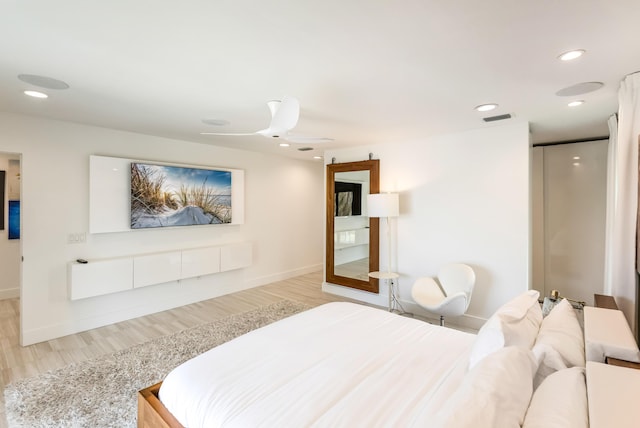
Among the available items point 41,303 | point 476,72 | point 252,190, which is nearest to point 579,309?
point 476,72

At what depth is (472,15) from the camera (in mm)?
1511

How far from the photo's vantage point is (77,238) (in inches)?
144

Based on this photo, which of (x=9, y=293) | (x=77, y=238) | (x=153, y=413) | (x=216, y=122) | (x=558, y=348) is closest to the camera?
(x=558, y=348)

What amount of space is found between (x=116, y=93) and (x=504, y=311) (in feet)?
11.1

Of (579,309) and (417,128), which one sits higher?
(417,128)

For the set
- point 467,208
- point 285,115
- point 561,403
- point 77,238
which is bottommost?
point 561,403

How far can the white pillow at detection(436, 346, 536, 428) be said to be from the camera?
0.98 metres

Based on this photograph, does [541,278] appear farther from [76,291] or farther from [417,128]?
[76,291]

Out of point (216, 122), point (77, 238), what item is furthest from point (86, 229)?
point (216, 122)

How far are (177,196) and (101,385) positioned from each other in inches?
102

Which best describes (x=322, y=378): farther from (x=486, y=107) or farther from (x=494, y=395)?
(x=486, y=107)

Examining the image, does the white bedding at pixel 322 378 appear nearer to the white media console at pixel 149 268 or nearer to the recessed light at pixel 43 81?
the recessed light at pixel 43 81

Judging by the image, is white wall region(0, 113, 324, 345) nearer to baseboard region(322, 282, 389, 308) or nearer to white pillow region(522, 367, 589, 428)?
baseboard region(322, 282, 389, 308)

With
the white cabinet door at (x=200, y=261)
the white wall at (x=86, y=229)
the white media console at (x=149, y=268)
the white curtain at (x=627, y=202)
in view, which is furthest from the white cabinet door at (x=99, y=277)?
the white curtain at (x=627, y=202)
